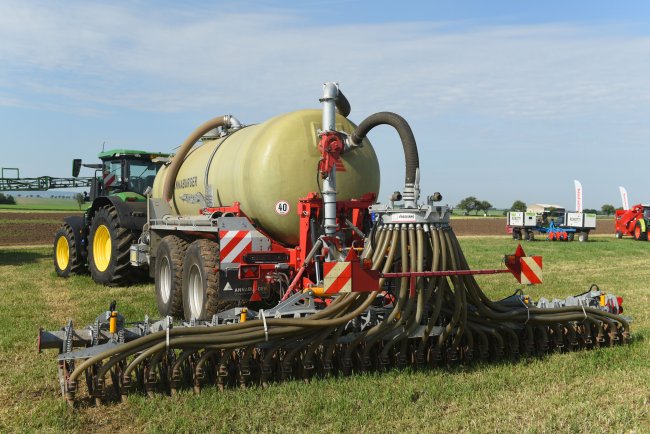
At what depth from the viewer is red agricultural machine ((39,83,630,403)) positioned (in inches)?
191

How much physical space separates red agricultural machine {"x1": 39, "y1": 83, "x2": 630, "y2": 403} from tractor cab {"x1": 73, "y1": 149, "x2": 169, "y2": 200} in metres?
4.40

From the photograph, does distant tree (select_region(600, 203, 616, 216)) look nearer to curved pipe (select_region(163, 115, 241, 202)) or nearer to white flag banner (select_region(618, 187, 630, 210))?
white flag banner (select_region(618, 187, 630, 210))

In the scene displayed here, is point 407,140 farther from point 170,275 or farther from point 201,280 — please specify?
point 170,275

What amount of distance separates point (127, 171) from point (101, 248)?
64.9 inches

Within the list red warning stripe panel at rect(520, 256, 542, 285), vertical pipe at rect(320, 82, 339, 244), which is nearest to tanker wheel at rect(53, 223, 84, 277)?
vertical pipe at rect(320, 82, 339, 244)

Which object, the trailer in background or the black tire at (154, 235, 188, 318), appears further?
the trailer in background

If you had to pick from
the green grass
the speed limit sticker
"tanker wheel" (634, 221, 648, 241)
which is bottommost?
"tanker wheel" (634, 221, 648, 241)

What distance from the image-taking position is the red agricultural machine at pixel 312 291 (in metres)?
4.86

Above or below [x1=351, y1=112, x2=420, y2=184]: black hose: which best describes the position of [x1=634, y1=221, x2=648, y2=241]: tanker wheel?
below

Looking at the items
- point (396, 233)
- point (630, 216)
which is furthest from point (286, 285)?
point (630, 216)

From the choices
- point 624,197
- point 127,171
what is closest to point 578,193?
point 624,197

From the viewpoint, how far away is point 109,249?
11781mm

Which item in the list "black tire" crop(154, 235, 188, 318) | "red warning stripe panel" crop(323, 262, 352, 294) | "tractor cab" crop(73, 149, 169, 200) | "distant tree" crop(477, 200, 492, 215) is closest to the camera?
"red warning stripe panel" crop(323, 262, 352, 294)

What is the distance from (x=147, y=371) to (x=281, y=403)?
1.06 meters
